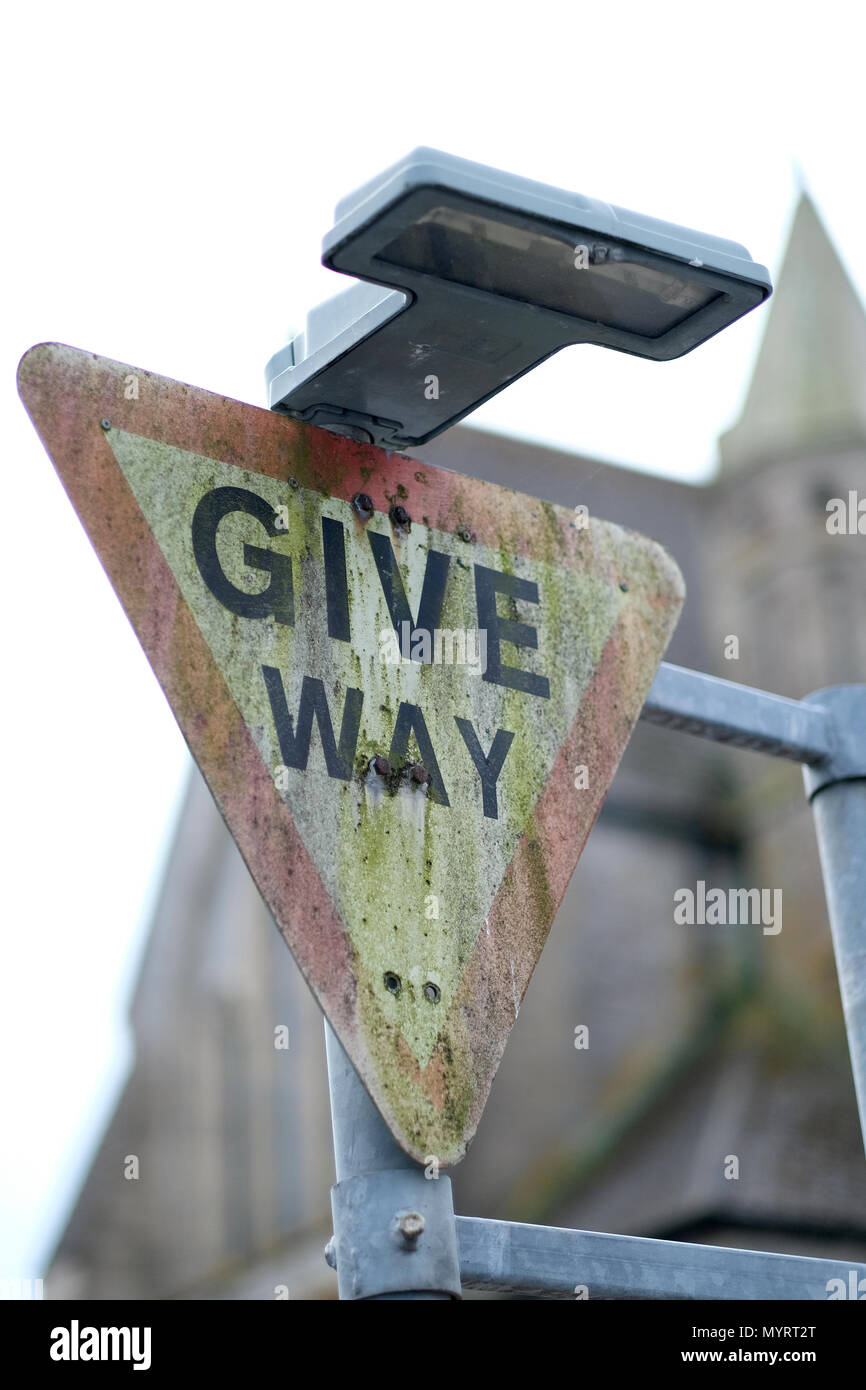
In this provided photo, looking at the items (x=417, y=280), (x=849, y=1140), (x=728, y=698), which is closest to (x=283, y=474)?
(x=417, y=280)

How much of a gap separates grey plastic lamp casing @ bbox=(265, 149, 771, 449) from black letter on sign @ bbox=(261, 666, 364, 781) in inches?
17.7

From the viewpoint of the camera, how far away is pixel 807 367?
25359 millimetres

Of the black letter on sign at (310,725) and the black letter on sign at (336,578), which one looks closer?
the black letter on sign at (310,725)

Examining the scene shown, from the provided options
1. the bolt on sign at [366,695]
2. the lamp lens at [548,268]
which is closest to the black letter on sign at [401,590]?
the bolt on sign at [366,695]

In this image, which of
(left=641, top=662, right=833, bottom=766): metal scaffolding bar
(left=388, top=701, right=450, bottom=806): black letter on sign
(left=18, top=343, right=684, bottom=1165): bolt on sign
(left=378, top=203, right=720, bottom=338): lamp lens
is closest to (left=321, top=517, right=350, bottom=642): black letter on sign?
(left=18, top=343, right=684, bottom=1165): bolt on sign

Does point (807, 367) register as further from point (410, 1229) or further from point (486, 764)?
point (410, 1229)

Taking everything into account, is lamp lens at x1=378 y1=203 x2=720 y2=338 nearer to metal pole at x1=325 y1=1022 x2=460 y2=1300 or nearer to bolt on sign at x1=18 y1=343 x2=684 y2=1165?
bolt on sign at x1=18 y1=343 x2=684 y2=1165

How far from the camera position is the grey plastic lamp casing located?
2.27 metres

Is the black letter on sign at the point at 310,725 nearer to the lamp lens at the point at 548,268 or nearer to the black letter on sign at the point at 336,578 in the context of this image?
the black letter on sign at the point at 336,578

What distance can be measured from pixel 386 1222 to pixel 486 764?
0.66m

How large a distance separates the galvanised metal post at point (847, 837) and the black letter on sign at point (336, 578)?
43.3 inches

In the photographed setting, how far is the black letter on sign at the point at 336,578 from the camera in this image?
252cm
